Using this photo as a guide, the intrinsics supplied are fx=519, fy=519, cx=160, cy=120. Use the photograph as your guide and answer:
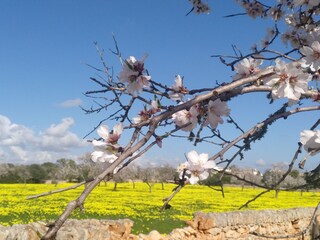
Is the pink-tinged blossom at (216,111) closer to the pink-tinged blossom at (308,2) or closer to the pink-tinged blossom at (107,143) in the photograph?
the pink-tinged blossom at (107,143)

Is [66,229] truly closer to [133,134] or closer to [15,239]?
[15,239]

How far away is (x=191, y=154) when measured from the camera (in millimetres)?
1815

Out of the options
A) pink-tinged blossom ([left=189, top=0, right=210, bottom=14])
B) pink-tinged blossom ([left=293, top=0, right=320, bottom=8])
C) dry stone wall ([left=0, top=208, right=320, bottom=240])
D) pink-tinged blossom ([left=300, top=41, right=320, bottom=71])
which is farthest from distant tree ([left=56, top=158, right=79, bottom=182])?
pink-tinged blossom ([left=300, top=41, right=320, bottom=71])

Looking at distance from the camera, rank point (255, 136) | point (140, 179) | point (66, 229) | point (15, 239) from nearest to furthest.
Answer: point (255, 136)
point (15, 239)
point (66, 229)
point (140, 179)

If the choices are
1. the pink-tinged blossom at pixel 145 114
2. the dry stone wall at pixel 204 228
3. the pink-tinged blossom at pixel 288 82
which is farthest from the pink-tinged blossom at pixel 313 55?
Result: the dry stone wall at pixel 204 228

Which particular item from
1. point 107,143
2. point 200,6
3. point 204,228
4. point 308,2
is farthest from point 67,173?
point 107,143

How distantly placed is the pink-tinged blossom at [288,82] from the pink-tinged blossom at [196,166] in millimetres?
322

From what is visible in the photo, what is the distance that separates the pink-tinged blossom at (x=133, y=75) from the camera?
1.75 m

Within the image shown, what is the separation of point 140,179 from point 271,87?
49523 mm

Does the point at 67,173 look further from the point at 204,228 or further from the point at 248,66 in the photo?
the point at 248,66

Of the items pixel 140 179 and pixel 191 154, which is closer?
pixel 191 154

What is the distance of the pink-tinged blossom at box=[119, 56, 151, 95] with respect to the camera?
5.74 ft

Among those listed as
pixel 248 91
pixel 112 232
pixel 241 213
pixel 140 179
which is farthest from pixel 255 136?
pixel 140 179

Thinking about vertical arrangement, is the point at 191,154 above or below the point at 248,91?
below
